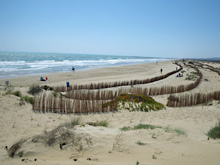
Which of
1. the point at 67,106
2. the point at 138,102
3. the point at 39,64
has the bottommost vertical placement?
the point at 138,102

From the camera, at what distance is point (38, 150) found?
3.34 metres

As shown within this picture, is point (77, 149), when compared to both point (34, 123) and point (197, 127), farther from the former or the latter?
point (197, 127)

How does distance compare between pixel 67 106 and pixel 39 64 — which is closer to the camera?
pixel 67 106

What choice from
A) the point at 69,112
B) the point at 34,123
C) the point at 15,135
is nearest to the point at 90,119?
the point at 69,112

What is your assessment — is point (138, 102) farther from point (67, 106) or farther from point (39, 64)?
point (39, 64)

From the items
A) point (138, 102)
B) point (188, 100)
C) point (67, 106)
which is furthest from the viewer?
point (188, 100)

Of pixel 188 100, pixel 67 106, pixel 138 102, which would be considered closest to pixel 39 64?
pixel 67 106

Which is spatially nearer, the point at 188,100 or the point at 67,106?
the point at 67,106

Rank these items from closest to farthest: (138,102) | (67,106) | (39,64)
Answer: (67,106) < (138,102) < (39,64)

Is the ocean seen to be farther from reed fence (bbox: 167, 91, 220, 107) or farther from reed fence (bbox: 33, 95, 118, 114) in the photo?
reed fence (bbox: 167, 91, 220, 107)

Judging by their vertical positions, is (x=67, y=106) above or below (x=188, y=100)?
above

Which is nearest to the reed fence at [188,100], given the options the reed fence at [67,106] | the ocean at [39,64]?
the reed fence at [67,106]

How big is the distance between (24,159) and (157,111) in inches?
289

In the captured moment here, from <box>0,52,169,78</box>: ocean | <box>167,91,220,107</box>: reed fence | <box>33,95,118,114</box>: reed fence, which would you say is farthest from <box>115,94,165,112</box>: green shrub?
<box>0,52,169,78</box>: ocean
